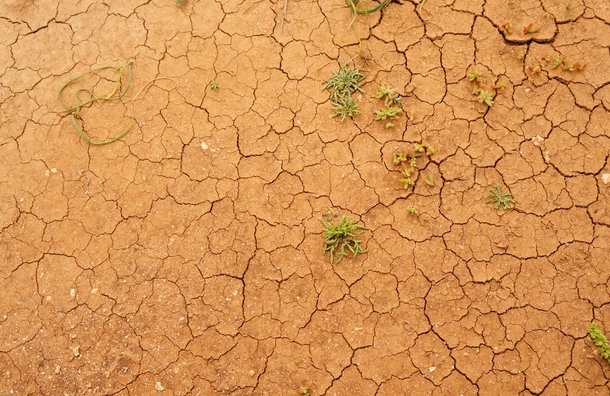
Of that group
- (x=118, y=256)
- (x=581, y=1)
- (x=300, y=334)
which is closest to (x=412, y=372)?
(x=300, y=334)

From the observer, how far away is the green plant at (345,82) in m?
3.83

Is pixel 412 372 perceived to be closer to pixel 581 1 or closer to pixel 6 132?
pixel 581 1

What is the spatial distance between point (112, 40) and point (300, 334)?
2.99 metres

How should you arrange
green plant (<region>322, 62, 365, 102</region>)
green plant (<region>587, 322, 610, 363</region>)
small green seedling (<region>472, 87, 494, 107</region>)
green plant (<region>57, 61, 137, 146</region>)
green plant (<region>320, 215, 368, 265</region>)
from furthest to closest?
green plant (<region>57, 61, 137, 146</region>) < green plant (<region>322, 62, 365, 102</region>) < small green seedling (<region>472, 87, 494, 107</region>) < green plant (<region>320, 215, 368, 265</region>) < green plant (<region>587, 322, 610, 363</region>)

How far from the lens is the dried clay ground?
11.1ft

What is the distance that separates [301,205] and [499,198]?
1508 millimetres

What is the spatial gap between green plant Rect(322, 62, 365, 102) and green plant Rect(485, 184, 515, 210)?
50.9 inches

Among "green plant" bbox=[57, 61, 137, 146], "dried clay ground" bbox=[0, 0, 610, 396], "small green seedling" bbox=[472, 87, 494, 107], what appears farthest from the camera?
"green plant" bbox=[57, 61, 137, 146]

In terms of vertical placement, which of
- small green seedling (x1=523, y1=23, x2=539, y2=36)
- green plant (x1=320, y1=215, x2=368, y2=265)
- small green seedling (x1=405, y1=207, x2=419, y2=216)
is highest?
small green seedling (x1=523, y1=23, x2=539, y2=36)

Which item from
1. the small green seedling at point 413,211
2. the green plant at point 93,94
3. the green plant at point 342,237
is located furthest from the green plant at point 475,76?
the green plant at point 93,94

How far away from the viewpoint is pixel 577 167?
3.59 metres

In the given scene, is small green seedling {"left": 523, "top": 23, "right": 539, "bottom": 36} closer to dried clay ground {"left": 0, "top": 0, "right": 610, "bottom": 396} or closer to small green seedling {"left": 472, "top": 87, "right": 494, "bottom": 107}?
dried clay ground {"left": 0, "top": 0, "right": 610, "bottom": 396}

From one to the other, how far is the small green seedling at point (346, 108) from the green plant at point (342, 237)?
2.75ft

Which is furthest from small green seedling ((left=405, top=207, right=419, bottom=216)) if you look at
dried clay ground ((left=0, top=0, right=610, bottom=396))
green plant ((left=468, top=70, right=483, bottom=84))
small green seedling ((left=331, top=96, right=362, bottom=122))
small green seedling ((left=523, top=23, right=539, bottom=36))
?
small green seedling ((left=523, top=23, right=539, bottom=36))
